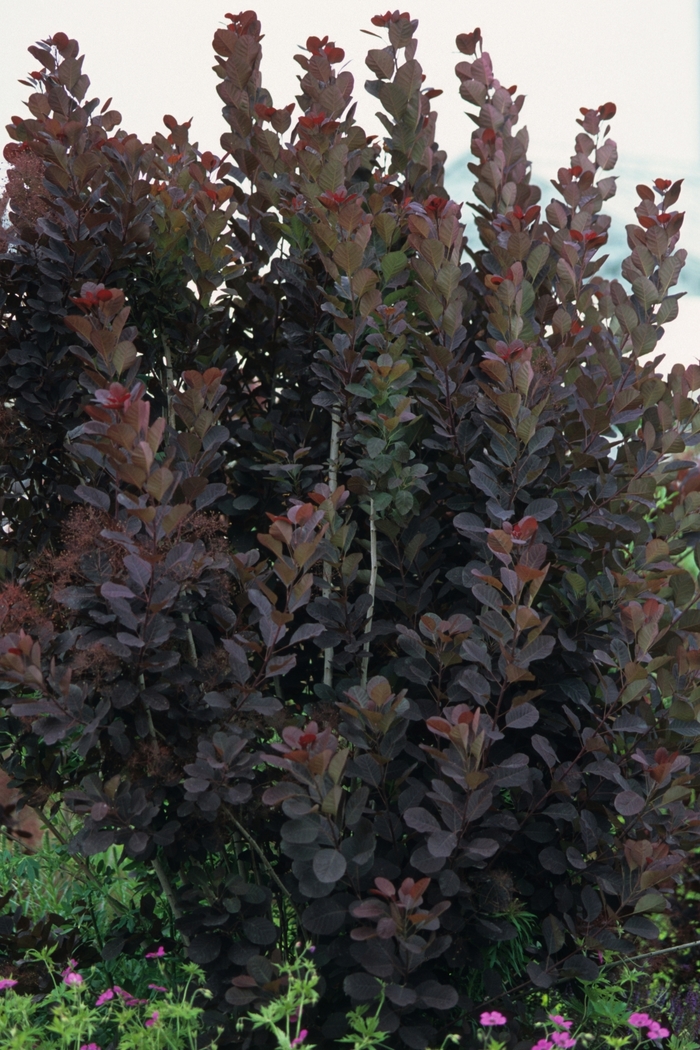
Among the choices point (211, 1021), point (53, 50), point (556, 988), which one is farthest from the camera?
point (53, 50)

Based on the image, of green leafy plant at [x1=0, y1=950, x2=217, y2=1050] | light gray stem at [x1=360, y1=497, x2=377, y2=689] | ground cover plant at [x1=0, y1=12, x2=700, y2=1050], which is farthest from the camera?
Result: light gray stem at [x1=360, y1=497, x2=377, y2=689]

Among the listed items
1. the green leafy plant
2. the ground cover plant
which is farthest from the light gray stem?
the green leafy plant

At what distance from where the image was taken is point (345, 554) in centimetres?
257

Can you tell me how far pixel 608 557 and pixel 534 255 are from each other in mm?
803

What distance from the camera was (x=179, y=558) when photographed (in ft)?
6.88

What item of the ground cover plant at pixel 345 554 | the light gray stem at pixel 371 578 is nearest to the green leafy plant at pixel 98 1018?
the ground cover plant at pixel 345 554

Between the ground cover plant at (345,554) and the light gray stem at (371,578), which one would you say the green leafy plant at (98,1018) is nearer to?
the ground cover plant at (345,554)

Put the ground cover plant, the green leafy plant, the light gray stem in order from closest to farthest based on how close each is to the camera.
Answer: the green leafy plant → the ground cover plant → the light gray stem

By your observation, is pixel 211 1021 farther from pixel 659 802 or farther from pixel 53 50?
pixel 53 50

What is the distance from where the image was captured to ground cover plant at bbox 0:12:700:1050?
83.9 inches

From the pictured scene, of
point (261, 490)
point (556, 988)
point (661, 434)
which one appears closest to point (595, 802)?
point (556, 988)

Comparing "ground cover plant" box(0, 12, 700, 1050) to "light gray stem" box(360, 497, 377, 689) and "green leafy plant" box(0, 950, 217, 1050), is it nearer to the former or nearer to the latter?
"light gray stem" box(360, 497, 377, 689)

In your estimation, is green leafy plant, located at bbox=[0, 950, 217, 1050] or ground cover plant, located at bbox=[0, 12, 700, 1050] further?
ground cover plant, located at bbox=[0, 12, 700, 1050]

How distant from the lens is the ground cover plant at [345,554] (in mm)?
2131
